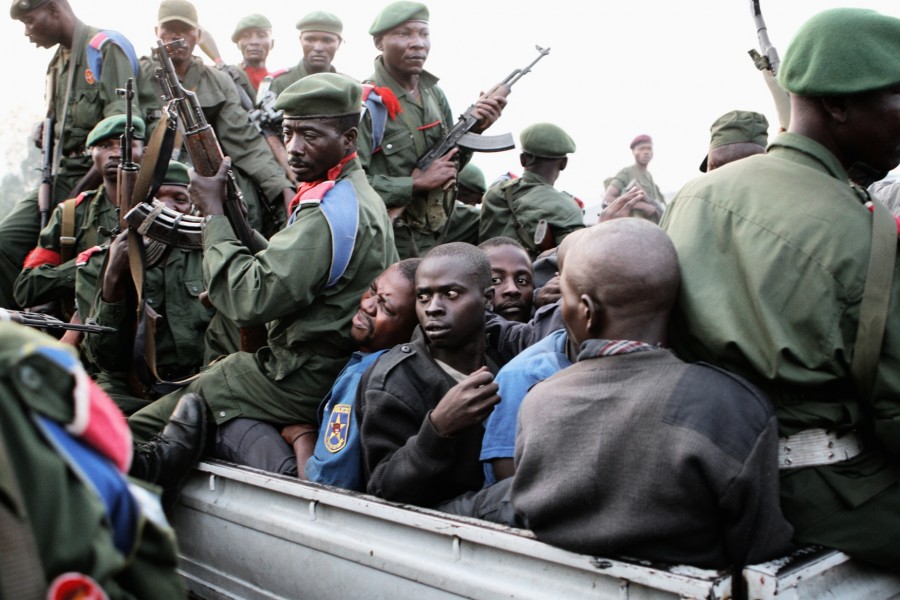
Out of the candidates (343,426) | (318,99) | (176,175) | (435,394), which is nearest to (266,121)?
(176,175)

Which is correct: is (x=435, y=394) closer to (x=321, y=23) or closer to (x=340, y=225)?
(x=340, y=225)

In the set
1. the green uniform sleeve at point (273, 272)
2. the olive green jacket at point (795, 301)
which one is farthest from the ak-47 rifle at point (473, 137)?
the olive green jacket at point (795, 301)

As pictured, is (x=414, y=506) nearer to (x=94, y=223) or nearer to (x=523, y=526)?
(x=523, y=526)

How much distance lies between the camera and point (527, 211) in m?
5.09

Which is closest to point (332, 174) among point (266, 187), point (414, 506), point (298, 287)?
point (298, 287)

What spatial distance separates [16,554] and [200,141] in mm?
2803

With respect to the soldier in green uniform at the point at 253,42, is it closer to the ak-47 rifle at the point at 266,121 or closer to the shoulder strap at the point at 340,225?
the ak-47 rifle at the point at 266,121

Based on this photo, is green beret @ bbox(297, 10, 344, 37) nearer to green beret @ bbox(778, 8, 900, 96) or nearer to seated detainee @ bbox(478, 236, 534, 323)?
seated detainee @ bbox(478, 236, 534, 323)

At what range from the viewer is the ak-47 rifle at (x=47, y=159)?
19.4 ft

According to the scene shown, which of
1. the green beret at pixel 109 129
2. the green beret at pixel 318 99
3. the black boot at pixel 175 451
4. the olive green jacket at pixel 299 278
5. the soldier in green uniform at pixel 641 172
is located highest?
the green beret at pixel 318 99

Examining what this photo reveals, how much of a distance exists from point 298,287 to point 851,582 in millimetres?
2027

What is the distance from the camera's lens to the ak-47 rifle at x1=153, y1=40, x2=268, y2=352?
146 inches

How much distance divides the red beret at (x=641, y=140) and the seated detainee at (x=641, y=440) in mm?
8996

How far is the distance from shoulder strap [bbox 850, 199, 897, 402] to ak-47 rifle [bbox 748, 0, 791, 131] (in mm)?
1768
